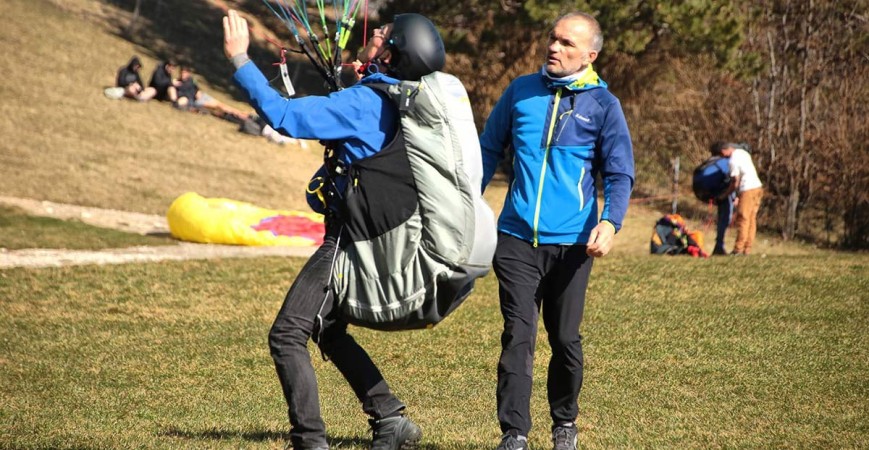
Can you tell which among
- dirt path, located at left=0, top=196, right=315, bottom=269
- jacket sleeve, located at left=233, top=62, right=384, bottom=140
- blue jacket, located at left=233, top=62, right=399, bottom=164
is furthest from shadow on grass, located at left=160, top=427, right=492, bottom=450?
dirt path, located at left=0, top=196, right=315, bottom=269

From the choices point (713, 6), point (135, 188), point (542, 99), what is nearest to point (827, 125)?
point (713, 6)

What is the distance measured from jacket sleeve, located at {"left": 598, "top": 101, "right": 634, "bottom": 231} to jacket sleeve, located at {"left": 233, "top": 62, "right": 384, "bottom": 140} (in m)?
1.22

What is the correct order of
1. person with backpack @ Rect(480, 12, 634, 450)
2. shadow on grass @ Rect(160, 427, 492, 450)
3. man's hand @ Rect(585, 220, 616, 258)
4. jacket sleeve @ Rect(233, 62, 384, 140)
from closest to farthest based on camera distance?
1. jacket sleeve @ Rect(233, 62, 384, 140)
2. man's hand @ Rect(585, 220, 616, 258)
3. person with backpack @ Rect(480, 12, 634, 450)
4. shadow on grass @ Rect(160, 427, 492, 450)

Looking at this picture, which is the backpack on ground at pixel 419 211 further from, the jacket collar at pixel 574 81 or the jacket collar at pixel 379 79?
the jacket collar at pixel 574 81

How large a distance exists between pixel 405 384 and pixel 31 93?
722 inches

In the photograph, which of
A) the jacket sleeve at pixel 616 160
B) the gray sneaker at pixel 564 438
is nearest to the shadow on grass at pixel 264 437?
the gray sneaker at pixel 564 438

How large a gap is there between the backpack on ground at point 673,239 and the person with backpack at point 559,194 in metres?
9.62

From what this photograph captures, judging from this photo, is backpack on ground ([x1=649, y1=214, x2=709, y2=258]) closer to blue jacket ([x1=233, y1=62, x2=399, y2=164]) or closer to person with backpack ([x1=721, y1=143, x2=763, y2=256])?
person with backpack ([x1=721, y1=143, x2=763, y2=256])

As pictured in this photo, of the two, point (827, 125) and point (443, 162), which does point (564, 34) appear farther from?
point (827, 125)

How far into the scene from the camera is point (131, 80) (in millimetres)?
24578

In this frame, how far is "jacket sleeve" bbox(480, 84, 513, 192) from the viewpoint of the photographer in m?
4.86

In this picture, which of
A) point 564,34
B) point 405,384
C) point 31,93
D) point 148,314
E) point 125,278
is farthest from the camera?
point 31,93

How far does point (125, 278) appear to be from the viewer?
1086 centimetres

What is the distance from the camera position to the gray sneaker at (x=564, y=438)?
4.82 meters
